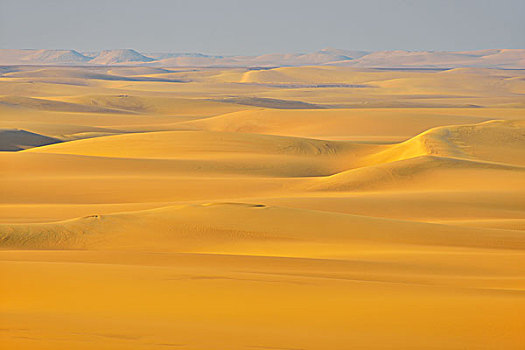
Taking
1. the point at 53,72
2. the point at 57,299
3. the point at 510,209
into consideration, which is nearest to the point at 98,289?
the point at 57,299

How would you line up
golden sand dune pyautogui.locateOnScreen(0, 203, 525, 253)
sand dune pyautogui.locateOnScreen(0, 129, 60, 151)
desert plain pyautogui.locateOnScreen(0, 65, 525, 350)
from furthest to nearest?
sand dune pyautogui.locateOnScreen(0, 129, 60, 151) < golden sand dune pyautogui.locateOnScreen(0, 203, 525, 253) < desert plain pyautogui.locateOnScreen(0, 65, 525, 350)

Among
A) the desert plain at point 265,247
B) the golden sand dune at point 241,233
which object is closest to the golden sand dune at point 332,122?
the desert plain at point 265,247

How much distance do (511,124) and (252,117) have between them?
66.9 ft

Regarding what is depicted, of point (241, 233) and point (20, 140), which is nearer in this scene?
point (241, 233)

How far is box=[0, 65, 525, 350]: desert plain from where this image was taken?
6309 mm

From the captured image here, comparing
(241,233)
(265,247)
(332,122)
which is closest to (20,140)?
(332,122)

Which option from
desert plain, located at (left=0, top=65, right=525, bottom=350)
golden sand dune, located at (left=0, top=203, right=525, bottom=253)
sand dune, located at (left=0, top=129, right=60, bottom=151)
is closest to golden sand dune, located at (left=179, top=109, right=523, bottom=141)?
sand dune, located at (left=0, top=129, right=60, bottom=151)

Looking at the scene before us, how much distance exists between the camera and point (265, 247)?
12.5 metres

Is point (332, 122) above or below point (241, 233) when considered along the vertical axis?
below

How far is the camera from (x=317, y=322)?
661 cm

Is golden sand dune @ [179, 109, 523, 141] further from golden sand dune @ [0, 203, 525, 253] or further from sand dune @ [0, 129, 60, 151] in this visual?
→ golden sand dune @ [0, 203, 525, 253]

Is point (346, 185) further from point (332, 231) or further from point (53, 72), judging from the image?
point (53, 72)

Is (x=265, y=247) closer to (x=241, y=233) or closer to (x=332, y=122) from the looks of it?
(x=241, y=233)

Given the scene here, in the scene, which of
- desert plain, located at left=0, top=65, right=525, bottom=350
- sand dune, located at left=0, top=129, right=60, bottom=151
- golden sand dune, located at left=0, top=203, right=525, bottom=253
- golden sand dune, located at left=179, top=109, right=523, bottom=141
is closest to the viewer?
desert plain, located at left=0, top=65, right=525, bottom=350
